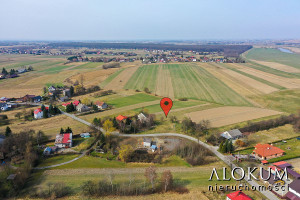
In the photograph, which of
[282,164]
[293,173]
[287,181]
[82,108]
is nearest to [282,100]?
[282,164]

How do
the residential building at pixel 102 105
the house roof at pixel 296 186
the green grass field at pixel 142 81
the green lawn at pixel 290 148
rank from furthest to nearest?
the green grass field at pixel 142 81 → the residential building at pixel 102 105 → the green lawn at pixel 290 148 → the house roof at pixel 296 186

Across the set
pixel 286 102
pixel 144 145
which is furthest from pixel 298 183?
pixel 286 102

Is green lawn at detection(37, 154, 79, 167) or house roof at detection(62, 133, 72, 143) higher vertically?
house roof at detection(62, 133, 72, 143)

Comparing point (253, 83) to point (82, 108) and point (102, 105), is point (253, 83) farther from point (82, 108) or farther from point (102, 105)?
point (82, 108)

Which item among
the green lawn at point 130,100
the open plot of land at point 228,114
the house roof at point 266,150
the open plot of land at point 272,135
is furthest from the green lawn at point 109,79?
the house roof at point 266,150

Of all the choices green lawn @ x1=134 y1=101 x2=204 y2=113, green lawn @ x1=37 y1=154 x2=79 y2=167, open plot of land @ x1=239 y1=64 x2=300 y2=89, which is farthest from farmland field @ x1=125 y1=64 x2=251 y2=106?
green lawn @ x1=37 y1=154 x2=79 y2=167

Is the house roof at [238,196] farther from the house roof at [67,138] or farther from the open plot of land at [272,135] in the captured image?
the house roof at [67,138]

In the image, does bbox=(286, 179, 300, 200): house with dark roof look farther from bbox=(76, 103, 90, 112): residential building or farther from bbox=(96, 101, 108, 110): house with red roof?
bbox=(76, 103, 90, 112): residential building
